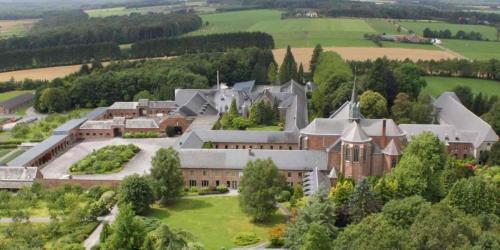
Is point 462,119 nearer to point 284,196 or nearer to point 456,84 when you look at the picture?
point 456,84

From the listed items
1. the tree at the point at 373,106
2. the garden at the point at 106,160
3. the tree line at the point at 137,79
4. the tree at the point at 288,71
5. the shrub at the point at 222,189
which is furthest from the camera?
the tree at the point at 288,71

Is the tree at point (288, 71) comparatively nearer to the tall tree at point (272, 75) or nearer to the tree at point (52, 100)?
the tall tree at point (272, 75)

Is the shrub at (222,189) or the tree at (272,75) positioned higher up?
the tree at (272,75)

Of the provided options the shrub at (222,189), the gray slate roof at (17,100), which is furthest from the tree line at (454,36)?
the shrub at (222,189)

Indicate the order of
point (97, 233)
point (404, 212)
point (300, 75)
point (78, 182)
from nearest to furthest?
point (404, 212) → point (97, 233) → point (78, 182) → point (300, 75)

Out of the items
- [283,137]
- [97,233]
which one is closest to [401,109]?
Answer: [283,137]

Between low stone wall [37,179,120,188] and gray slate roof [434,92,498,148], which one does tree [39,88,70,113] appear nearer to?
low stone wall [37,179,120,188]
